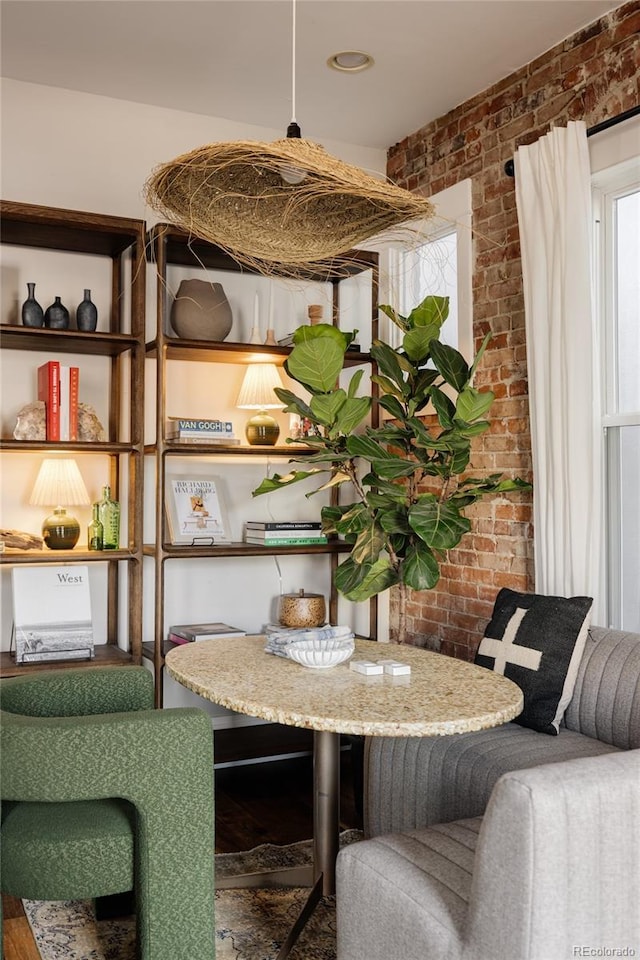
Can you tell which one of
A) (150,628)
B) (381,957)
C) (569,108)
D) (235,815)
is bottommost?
(235,815)

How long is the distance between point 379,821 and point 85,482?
5.94 ft

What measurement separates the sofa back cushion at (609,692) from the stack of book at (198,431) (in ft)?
5.58

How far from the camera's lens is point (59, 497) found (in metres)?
3.54

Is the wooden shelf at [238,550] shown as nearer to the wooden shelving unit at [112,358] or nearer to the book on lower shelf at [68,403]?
the wooden shelving unit at [112,358]

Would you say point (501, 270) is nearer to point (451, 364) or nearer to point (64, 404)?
point (451, 364)

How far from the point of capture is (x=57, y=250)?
3699 millimetres

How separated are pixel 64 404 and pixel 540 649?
199cm

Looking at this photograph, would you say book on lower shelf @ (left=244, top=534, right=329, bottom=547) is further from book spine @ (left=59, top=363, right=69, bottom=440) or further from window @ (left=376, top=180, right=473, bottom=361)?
window @ (left=376, top=180, right=473, bottom=361)

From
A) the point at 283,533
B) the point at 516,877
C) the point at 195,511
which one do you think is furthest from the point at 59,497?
the point at 516,877

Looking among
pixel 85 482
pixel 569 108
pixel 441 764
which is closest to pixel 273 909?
pixel 441 764

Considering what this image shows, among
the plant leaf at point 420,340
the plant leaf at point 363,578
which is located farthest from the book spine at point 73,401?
the plant leaf at point 420,340

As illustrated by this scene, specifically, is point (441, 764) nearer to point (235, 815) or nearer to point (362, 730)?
point (362, 730)

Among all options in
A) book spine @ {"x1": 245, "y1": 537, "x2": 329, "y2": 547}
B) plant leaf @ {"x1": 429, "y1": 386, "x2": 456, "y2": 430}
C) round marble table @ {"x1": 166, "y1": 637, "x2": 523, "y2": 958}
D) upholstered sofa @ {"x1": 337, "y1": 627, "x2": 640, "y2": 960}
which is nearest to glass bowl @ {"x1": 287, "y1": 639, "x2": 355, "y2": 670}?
round marble table @ {"x1": 166, "y1": 637, "x2": 523, "y2": 958}

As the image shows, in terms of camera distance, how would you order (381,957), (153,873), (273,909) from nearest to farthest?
(381,957)
(153,873)
(273,909)
